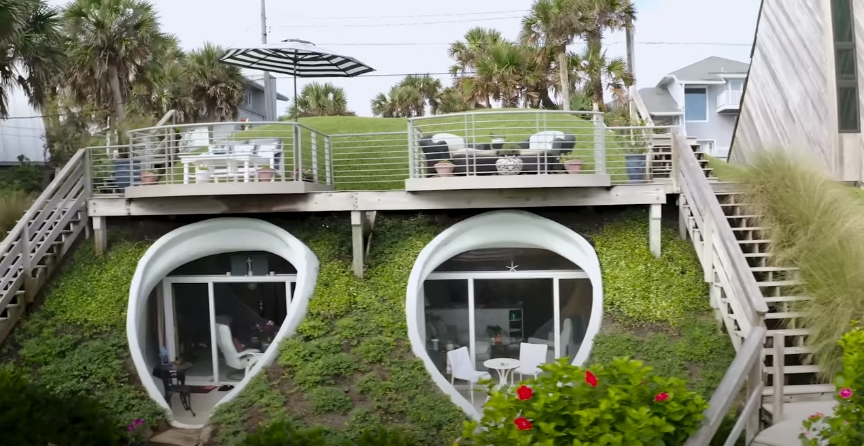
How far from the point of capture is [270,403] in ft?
26.9

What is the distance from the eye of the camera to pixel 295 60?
447 inches

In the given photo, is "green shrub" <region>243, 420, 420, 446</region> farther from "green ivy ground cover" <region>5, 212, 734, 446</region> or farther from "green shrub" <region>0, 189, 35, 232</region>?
"green shrub" <region>0, 189, 35, 232</region>

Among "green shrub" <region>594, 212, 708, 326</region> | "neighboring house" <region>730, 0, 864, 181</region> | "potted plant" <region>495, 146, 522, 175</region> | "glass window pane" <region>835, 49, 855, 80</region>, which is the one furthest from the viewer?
"glass window pane" <region>835, 49, 855, 80</region>

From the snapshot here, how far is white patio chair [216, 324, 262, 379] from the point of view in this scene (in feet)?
35.0

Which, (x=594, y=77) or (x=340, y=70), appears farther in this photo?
(x=594, y=77)

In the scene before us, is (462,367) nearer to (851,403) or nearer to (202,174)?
(202,174)

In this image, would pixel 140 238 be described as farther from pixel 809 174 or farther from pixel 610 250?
pixel 809 174

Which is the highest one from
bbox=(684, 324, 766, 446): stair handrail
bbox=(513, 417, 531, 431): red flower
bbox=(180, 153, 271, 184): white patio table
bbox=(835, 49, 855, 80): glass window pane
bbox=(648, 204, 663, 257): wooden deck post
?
bbox=(835, 49, 855, 80): glass window pane

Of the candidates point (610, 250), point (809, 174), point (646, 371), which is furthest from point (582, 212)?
point (646, 371)

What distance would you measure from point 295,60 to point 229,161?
95.6 inches

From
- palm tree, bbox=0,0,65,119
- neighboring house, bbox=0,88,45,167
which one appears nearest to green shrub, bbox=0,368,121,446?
palm tree, bbox=0,0,65,119

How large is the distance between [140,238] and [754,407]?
27.9 feet

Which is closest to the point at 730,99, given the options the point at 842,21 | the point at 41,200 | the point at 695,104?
the point at 695,104

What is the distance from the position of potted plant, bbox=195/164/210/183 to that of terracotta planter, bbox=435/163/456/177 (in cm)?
306
